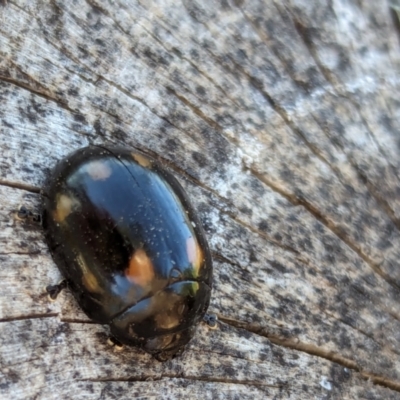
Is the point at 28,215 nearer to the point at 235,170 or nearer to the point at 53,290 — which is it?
the point at 53,290

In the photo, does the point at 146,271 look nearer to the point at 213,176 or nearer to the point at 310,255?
the point at 213,176

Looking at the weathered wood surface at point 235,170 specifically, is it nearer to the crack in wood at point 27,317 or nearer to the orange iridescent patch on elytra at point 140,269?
the crack in wood at point 27,317

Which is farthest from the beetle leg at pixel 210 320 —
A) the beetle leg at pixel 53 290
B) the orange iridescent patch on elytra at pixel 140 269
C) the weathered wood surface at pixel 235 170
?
the beetle leg at pixel 53 290

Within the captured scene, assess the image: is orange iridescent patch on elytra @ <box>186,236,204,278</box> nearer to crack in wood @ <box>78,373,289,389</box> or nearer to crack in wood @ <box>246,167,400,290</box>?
crack in wood @ <box>78,373,289,389</box>

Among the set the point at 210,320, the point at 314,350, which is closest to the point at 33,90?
the point at 210,320

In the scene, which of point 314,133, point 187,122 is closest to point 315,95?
point 314,133

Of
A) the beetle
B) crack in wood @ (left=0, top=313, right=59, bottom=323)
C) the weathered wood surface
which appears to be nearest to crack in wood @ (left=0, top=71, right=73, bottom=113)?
the weathered wood surface
